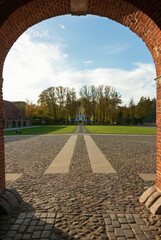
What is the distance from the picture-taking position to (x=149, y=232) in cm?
263

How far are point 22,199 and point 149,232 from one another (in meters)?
2.88

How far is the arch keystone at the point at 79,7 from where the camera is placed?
11.7 feet

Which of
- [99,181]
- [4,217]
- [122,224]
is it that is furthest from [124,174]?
[4,217]

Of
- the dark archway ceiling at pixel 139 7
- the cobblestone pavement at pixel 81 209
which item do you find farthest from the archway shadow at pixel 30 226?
the dark archway ceiling at pixel 139 7

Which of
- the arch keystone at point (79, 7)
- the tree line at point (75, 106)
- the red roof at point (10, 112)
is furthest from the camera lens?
the tree line at point (75, 106)

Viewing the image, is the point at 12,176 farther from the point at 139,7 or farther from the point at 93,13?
the point at 139,7

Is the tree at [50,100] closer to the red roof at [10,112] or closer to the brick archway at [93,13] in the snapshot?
the red roof at [10,112]

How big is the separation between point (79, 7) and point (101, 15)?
66cm

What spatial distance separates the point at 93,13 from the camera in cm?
394

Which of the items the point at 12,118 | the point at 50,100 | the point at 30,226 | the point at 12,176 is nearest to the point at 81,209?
the point at 30,226

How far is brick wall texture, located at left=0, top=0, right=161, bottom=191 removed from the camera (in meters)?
3.21

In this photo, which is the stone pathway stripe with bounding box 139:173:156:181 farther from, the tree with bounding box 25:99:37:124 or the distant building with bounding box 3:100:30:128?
the tree with bounding box 25:99:37:124

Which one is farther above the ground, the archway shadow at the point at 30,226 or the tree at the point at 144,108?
the tree at the point at 144,108

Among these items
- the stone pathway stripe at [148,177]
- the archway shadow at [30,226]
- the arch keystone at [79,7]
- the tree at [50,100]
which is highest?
the tree at [50,100]
